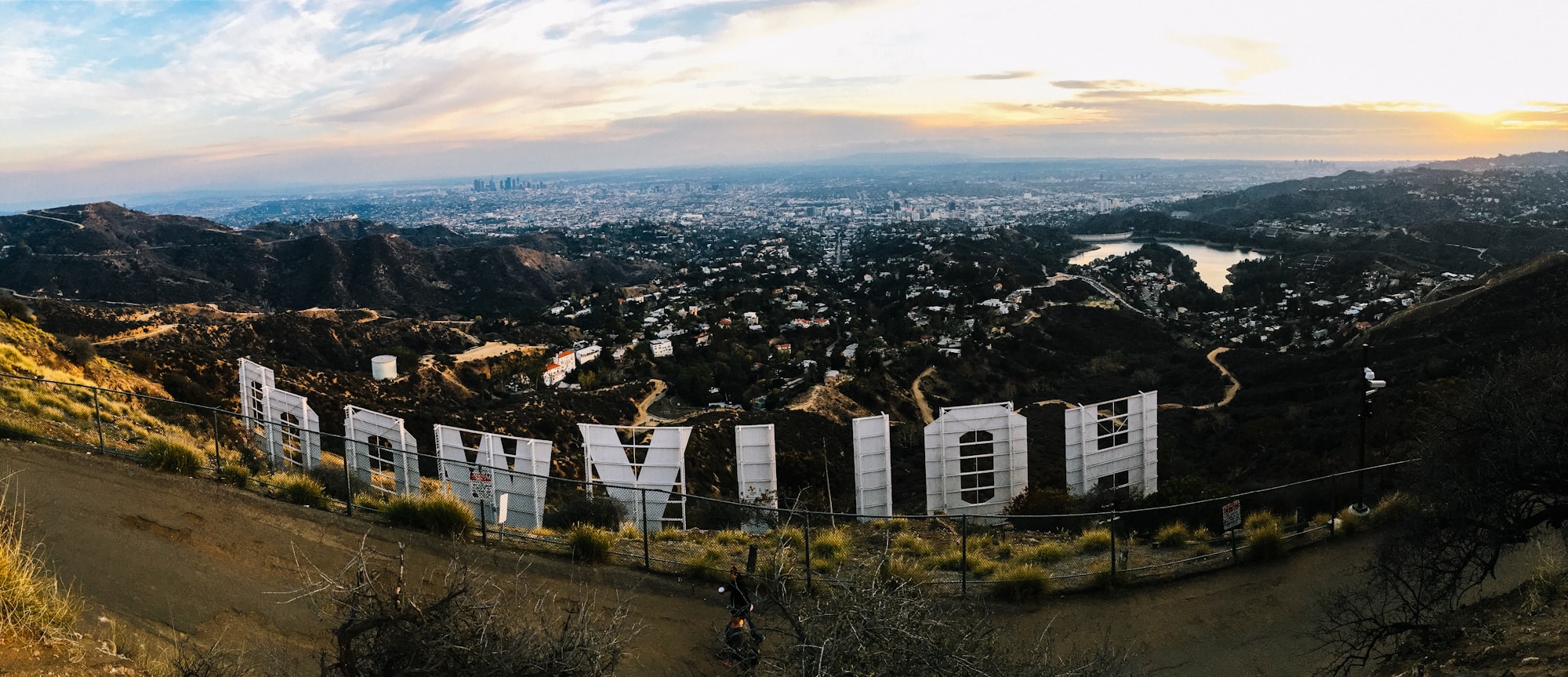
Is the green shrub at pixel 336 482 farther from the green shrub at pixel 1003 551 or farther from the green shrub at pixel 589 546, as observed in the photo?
the green shrub at pixel 1003 551

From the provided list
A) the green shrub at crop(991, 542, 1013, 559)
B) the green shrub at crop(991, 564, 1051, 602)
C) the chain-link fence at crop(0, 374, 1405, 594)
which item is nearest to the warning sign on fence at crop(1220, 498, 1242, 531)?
the chain-link fence at crop(0, 374, 1405, 594)

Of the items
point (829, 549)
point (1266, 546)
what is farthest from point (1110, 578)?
point (829, 549)

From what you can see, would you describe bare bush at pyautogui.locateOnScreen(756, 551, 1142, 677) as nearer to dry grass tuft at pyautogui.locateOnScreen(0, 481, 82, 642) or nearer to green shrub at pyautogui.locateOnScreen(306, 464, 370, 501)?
dry grass tuft at pyautogui.locateOnScreen(0, 481, 82, 642)

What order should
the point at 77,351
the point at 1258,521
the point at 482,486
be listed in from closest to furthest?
the point at 482,486 → the point at 1258,521 → the point at 77,351

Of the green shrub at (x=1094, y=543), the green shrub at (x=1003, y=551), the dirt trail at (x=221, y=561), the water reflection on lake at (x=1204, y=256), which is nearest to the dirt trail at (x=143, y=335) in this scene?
the dirt trail at (x=221, y=561)

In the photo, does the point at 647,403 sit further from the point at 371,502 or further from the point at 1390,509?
the point at 1390,509
